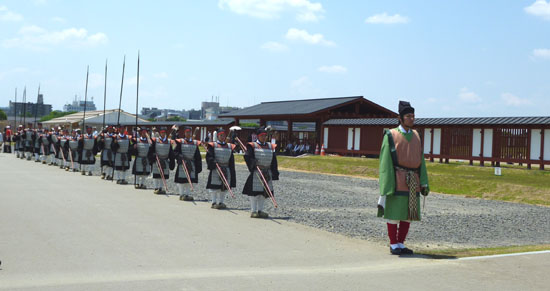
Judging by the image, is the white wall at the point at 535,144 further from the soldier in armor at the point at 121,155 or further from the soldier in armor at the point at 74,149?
the soldier in armor at the point at 74,149

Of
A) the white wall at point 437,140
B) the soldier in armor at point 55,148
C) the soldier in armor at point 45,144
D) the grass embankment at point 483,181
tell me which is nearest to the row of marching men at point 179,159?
the soldier in armor at point 55,148

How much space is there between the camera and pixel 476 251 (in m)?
8.89

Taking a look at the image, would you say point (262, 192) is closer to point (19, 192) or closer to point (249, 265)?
point (249, 265)

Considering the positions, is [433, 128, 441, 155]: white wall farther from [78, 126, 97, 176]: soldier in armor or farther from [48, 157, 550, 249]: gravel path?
[78, 126, 97, 176]: soldier in armor

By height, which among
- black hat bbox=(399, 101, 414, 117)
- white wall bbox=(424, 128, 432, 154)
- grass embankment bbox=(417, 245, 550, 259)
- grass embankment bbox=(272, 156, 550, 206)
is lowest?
grass embankment bbox=(417, 245, 550, 259)

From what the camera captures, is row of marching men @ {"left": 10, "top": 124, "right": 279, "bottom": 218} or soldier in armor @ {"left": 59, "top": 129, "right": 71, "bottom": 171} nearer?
row of marching men @ {"left": 10, "top": 124, "right": 279, "bottom": 218}

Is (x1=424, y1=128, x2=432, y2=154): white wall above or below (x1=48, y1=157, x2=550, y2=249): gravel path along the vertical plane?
above

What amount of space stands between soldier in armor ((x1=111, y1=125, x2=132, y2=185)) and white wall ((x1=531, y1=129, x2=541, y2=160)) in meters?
18.4

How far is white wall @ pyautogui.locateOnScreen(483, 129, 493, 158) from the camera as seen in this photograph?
96.2 feet

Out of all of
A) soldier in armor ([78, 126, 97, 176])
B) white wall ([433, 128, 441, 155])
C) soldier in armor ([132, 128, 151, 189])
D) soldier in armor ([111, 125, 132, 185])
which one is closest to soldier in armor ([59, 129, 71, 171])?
soldier in armor ([78, 126, 97, 176])

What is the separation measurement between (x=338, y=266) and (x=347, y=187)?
13842 millimetres

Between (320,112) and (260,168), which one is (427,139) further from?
(260,168)

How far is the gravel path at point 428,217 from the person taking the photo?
10.4 m

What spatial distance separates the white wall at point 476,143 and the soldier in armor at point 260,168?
66.5 feet
